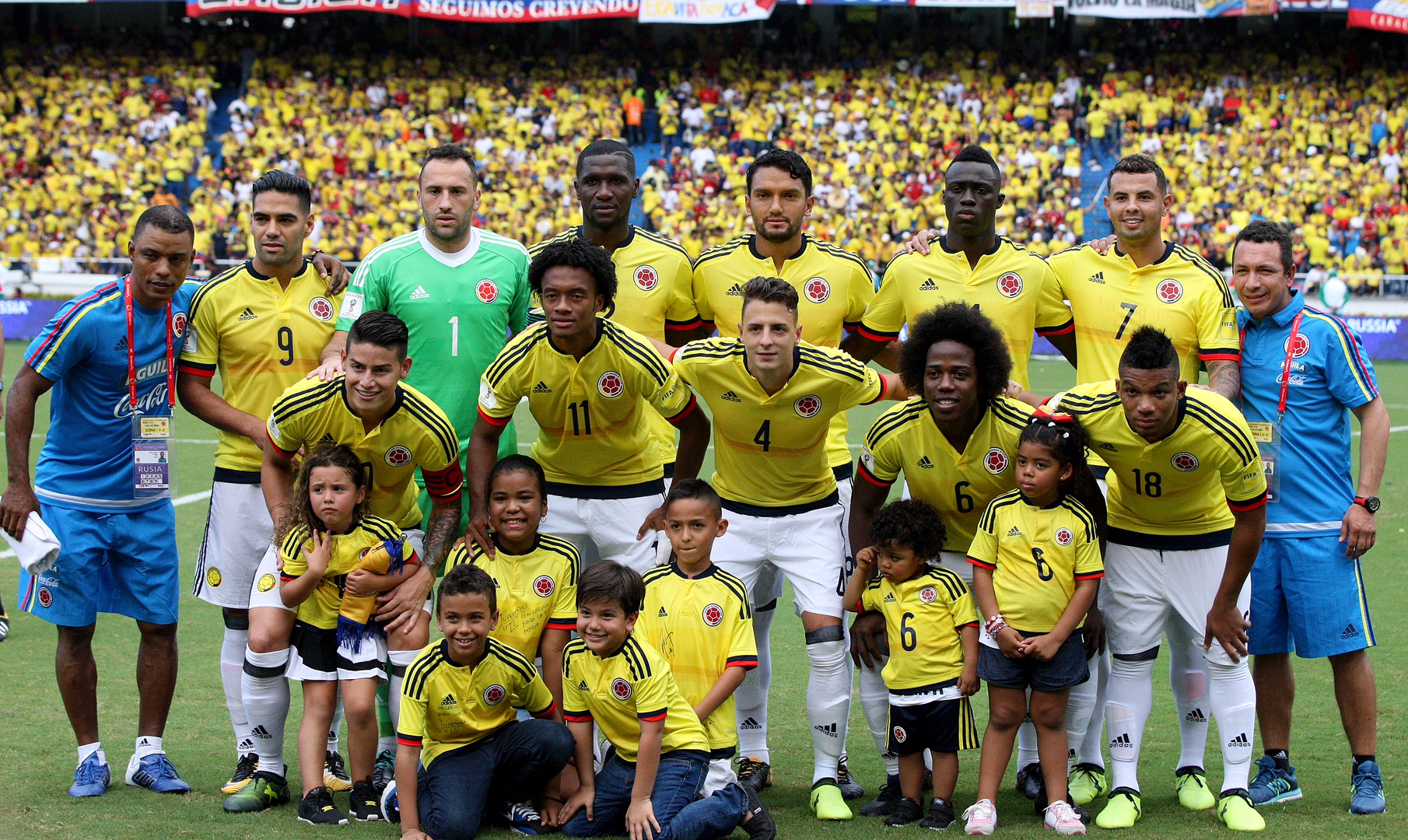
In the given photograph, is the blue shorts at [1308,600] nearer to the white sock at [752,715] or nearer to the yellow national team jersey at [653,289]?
the white sock at [752,715]

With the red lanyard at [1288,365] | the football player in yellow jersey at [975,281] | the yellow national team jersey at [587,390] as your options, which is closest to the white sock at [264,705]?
the yellow national team jersey at [587,390]

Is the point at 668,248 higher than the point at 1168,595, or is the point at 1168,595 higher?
the point at 668,248

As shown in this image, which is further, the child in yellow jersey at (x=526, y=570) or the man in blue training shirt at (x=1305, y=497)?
the man in blue training shirt at (x=1305, y=497)

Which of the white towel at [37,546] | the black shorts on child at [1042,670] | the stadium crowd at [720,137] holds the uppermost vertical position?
the stadium crowd at [720,137]

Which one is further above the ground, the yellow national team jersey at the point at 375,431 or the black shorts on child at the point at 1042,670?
the yellow national team jersey at the point at 375,431

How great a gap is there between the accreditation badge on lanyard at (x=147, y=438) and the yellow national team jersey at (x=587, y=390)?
1.36 metres

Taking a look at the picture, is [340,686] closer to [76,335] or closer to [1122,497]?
[76,335]

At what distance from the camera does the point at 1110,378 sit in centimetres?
580

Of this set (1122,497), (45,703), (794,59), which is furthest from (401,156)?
(1122,497)

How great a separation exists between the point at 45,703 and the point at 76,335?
83.7 inches

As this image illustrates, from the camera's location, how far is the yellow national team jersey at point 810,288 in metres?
5.97

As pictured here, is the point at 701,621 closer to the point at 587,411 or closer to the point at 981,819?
the point at 587,411

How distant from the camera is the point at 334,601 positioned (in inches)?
202

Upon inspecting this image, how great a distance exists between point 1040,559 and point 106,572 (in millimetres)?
3771
